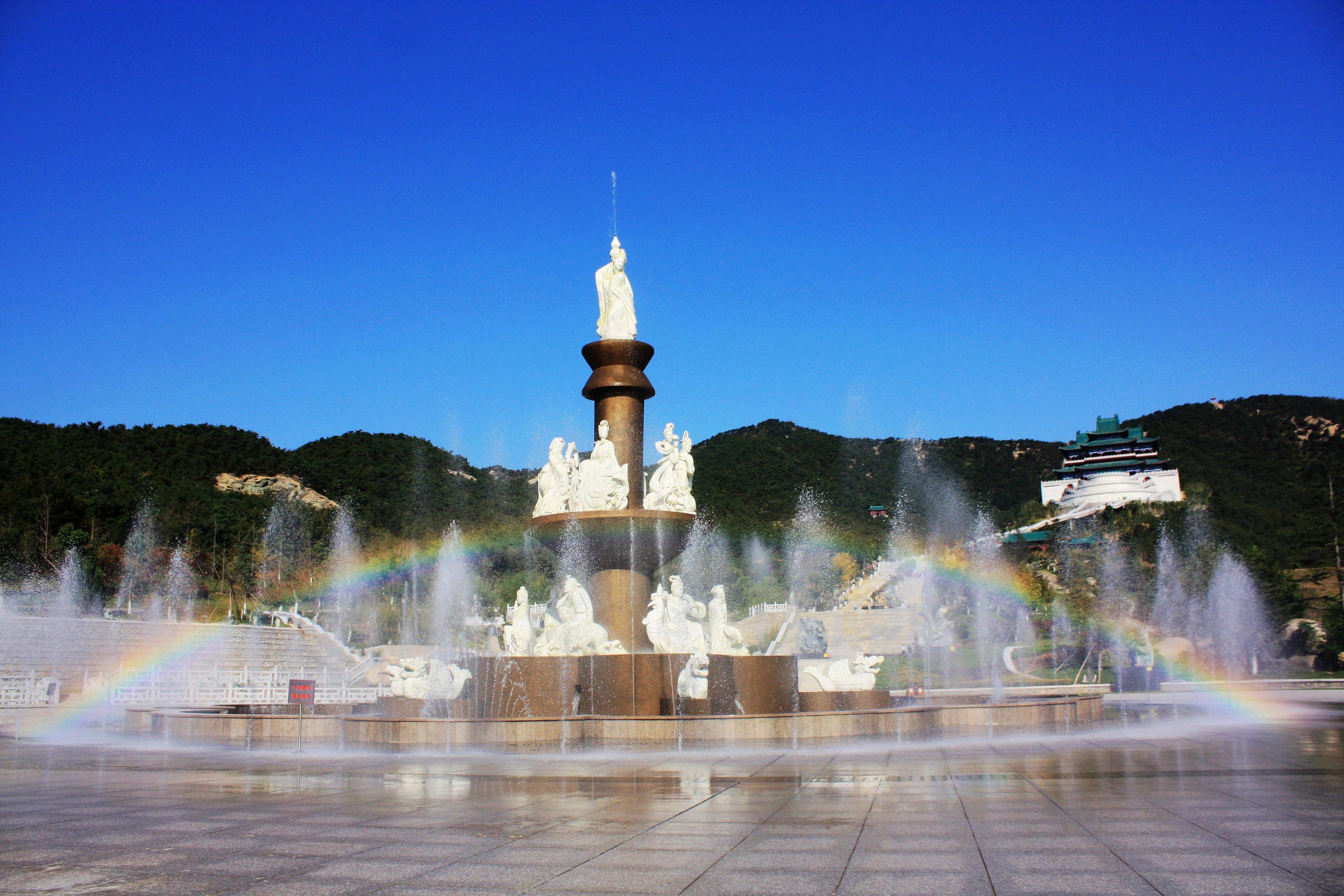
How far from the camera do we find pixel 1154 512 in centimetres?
7512

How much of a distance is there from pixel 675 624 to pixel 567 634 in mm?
1968

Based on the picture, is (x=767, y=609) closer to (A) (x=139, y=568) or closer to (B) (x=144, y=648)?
(B) (x=144, y=648)

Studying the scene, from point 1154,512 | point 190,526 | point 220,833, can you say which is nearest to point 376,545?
point 190,526

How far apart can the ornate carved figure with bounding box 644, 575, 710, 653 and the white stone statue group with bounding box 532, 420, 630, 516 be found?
6.73ft

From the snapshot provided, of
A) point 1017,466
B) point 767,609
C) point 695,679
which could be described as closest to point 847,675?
point 695,679

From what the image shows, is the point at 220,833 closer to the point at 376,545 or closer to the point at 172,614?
the point at 172,614

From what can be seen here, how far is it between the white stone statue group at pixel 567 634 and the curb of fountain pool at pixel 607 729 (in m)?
2.05

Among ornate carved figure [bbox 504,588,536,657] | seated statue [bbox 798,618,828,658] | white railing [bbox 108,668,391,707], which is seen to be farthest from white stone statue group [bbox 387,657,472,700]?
seated statue [bbox 798,618,828,658]

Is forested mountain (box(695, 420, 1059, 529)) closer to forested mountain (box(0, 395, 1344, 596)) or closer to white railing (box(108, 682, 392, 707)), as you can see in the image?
forested mountain (box(0, 395, 1344, 596))

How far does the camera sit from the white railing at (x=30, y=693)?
2588cm

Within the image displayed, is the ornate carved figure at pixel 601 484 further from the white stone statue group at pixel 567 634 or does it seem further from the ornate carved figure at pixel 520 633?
the ornate carved figure at pixel 520 633

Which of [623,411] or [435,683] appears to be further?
[623,411]

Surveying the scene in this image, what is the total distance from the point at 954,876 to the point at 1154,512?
7826 cm

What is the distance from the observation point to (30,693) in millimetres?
26359
